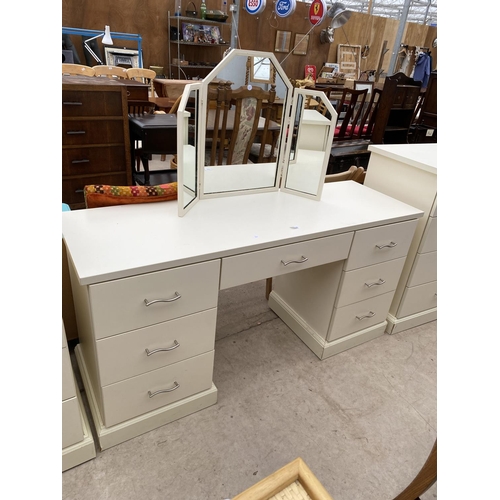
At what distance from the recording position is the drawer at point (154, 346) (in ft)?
3.66

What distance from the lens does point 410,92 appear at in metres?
3.43

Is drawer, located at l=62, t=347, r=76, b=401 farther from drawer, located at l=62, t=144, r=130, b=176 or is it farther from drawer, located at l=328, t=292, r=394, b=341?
drawer, located at l=62, t=144, r=130, b=176

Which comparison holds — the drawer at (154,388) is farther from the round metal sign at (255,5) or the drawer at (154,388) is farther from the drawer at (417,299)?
the round metal sign at (255,5)

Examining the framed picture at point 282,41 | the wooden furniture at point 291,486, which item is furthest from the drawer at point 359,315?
the framed picture at point 282,41

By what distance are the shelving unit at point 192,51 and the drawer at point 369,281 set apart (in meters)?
4.89

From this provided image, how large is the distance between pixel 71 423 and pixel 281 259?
85 cm

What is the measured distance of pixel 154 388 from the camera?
1278mm

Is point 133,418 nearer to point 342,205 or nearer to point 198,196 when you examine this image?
point 198,196

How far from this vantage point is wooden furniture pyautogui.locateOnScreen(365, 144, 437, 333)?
5.52 ft

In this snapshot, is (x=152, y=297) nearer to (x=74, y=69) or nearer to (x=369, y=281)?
(x=369, y=281)

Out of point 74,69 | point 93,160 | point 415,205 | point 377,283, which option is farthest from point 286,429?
point 74,69

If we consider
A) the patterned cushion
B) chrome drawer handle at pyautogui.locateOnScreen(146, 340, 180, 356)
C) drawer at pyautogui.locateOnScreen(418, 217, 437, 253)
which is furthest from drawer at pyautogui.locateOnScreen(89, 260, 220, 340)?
drawer at pyautogui.locateOnScreen(418, 217, 437, 253)
